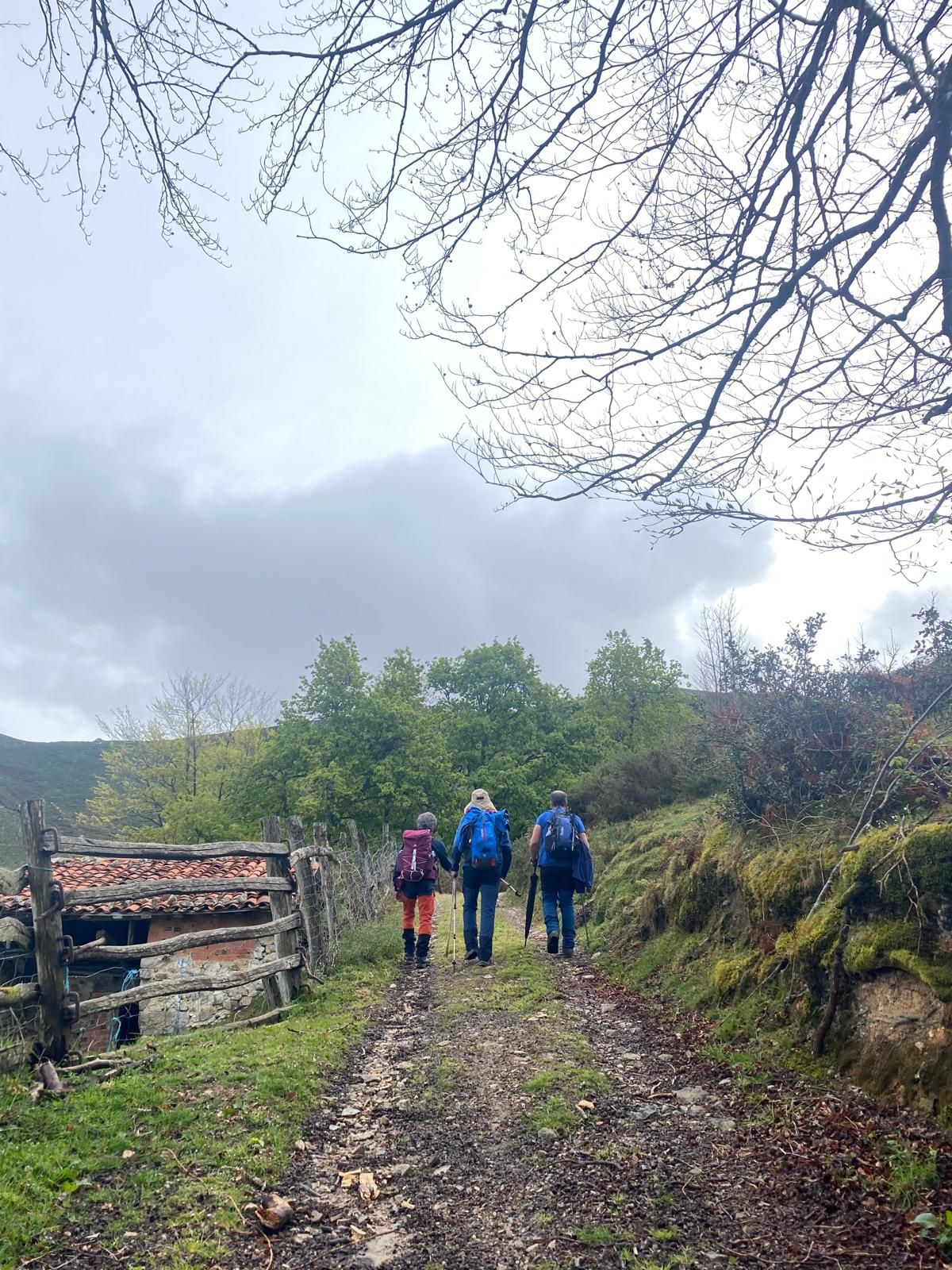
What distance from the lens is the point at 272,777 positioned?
31750 millimetres

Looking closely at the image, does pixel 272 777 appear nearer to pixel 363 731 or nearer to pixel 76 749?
pixel 363 731

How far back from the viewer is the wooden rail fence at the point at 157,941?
5352 mm

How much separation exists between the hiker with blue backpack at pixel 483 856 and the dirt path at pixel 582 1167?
3055mm

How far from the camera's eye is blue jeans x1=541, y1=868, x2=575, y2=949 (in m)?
9.13

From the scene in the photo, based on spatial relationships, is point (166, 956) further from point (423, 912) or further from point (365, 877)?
point (423, 912)

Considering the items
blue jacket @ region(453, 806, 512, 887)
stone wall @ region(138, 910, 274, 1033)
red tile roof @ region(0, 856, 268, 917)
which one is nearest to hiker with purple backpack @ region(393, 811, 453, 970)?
blue jacket @ region(453, 806, 512, 887)

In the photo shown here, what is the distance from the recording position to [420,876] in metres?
9.24

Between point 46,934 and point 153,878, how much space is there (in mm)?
10342

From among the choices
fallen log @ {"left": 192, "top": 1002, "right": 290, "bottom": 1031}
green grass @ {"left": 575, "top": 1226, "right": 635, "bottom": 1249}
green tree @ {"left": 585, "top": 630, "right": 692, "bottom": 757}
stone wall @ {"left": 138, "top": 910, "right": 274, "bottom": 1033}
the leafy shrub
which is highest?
green tree @ {"left": 585, "top": 630, "right": 692, "bottom": 757}

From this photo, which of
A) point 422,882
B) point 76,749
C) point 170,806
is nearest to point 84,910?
point 422,882

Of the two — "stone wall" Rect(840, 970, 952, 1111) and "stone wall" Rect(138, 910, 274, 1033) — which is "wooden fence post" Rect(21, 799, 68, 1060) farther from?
Result: "stone wall" Rect(138, 910, 274, 1033)

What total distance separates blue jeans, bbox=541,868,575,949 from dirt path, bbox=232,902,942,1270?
10.3ft

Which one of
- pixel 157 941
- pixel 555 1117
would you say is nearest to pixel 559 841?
pixel 157 941

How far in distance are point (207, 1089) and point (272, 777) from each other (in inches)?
1097
